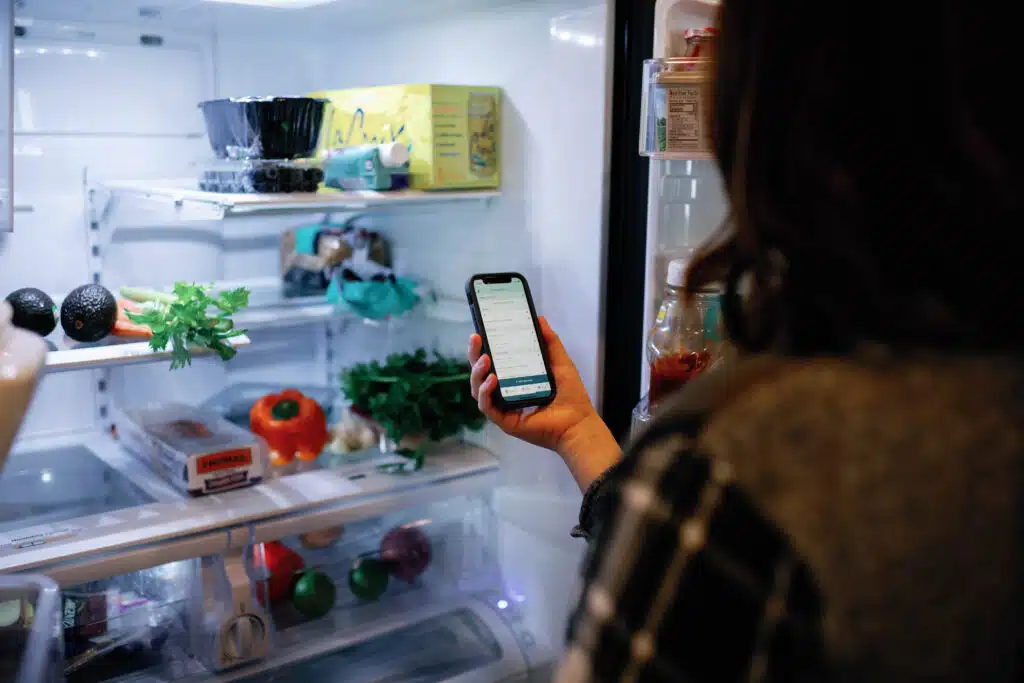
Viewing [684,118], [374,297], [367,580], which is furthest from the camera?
[374,297]

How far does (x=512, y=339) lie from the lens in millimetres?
1227

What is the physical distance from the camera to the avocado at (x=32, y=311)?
1.33 meters

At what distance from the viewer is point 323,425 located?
1637mm

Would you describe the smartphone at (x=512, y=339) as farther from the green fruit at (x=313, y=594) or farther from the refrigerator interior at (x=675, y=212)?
the green fruit at (x=313, y=594)

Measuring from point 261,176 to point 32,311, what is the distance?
0.38 meters

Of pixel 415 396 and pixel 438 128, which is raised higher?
pixel 438 128

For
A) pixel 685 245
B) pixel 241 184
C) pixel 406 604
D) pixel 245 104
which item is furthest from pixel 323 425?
pixel 685 245

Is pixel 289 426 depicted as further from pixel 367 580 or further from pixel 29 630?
pixel 29 630

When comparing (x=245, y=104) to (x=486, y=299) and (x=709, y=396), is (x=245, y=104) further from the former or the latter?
(x=709, y=396)

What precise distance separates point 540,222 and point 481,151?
0.55ft

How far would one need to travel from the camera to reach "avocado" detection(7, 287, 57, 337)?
1.33 m

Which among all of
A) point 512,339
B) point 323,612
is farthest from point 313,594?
point 512,339

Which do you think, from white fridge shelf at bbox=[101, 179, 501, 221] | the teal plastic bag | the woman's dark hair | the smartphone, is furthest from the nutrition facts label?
the teal plastic bag

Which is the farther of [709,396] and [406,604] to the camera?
[406,604]
